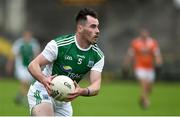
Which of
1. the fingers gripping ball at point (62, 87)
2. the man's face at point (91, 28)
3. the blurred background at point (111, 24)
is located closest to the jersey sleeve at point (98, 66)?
the man's face at point (91, 28)

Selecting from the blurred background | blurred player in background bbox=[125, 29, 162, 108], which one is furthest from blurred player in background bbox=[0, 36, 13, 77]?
blurred player in background bbox=[125, 29, 162, 108]

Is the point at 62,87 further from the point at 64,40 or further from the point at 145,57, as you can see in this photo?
the point at 145,57

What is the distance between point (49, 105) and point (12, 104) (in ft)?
41.0

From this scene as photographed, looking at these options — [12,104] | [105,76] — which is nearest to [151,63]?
[12,104]

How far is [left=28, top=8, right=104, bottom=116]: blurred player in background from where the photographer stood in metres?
11.1

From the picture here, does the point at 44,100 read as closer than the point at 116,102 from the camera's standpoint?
Yes

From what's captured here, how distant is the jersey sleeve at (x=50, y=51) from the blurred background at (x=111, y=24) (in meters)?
26.2

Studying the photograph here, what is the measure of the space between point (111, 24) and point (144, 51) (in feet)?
48.4

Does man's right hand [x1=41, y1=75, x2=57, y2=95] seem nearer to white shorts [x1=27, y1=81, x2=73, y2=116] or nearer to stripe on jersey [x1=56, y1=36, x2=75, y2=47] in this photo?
white shorts [x1=27, y1=81, x2=73, y2=116]

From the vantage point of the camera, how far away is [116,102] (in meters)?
25.0

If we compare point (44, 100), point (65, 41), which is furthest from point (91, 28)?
point (44, 100)

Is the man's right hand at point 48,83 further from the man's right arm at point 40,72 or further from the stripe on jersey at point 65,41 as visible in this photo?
the stripe on jersey at point 65,41

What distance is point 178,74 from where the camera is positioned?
3759 centimetres

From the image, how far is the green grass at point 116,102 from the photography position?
21.3 m
